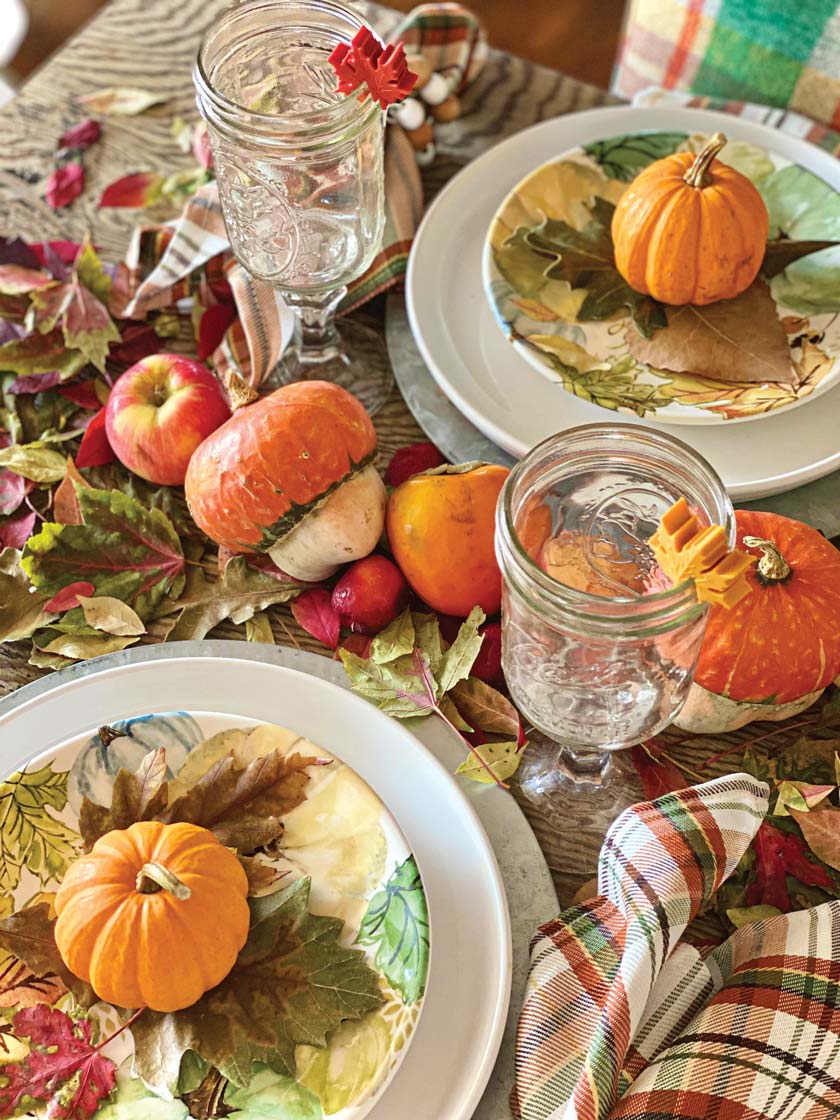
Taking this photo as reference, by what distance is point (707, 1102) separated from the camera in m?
0.55

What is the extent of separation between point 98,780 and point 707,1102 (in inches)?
15.3

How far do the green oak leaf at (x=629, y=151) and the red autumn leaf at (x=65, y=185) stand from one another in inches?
19.7

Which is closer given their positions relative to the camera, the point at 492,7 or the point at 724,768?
the point at 724,768

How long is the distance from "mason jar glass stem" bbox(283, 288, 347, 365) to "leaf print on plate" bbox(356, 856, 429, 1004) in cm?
48

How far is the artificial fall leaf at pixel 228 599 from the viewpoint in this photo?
0.79 metres

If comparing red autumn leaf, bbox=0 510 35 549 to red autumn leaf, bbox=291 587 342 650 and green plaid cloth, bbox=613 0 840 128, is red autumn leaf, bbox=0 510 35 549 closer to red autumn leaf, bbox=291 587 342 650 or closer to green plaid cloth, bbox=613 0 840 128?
red autumn leaf, bbox=291 587 342 650

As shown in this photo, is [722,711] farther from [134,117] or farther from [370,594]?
[134,117]

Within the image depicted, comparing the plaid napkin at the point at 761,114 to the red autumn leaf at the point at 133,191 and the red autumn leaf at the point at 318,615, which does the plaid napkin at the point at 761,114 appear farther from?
the red autumn leaf at the point at 318,615

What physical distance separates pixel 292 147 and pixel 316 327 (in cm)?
22

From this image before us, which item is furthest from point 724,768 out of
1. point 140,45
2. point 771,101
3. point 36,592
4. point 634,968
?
point 140,45

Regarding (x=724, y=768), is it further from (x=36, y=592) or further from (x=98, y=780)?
(x=36, y=592)

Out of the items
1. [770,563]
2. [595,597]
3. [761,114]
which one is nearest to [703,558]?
[595,597]

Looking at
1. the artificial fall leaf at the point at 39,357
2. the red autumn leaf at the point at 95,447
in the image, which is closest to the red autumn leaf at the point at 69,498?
the red autumn leaf at the point at 95,447

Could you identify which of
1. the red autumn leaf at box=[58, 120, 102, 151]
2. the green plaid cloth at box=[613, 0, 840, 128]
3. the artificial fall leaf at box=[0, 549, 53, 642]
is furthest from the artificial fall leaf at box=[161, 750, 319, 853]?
the green plaid cloth at box=[613, 0, 840, 128]
